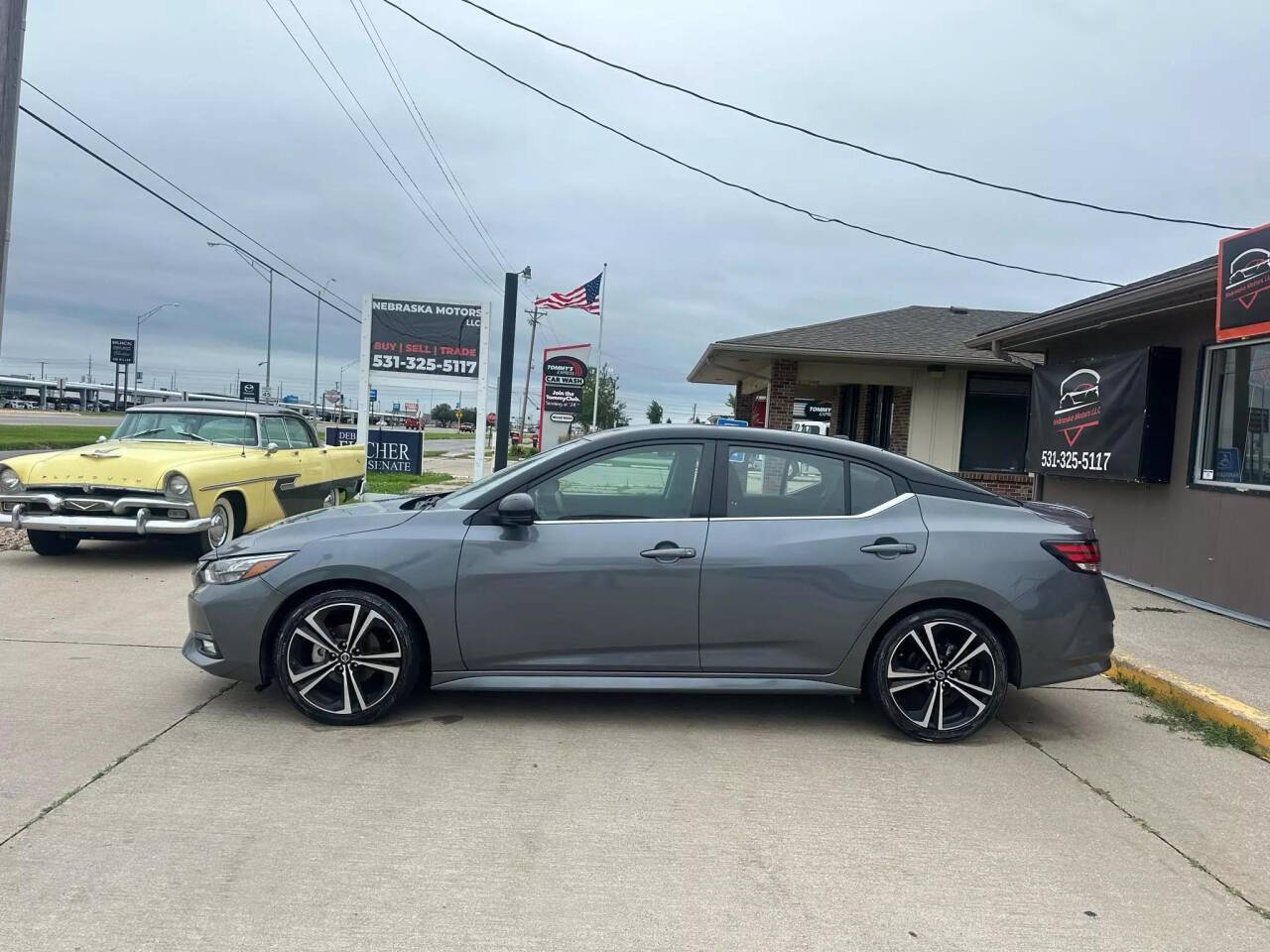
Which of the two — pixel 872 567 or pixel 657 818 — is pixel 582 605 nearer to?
pixel 657 818

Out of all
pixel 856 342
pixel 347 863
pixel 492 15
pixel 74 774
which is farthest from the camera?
pixel 856 342

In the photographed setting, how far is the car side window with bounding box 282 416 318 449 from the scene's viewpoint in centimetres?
1111

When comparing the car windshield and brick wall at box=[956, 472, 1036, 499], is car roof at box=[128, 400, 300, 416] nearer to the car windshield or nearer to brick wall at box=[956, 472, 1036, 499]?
the car windshield

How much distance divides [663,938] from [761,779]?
4.53 feet

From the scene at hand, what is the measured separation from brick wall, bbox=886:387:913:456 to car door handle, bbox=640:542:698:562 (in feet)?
44.3

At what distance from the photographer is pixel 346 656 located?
462 cm

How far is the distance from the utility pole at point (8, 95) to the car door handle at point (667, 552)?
6366mm

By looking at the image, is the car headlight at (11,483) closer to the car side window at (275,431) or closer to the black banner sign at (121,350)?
the car side window at (275,431)

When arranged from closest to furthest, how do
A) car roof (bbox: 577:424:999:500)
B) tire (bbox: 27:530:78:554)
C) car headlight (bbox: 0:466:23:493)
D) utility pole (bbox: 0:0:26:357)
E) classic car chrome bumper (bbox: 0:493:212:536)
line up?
car roof (bbox: 577:424:999:500) < utility pole (bbox: 0:0:26:357) < classic car chrome bumper (bbox: 0:493:212:536) < car headlight (bbox: 0:466:23:493) < tire (bbox: 27:530:78:554)

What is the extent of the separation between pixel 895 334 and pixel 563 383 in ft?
24.4

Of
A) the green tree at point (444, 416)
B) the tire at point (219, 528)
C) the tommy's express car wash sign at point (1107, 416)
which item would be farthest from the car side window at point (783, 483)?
the green tree at point (444, 416)

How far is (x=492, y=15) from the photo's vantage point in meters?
11.8

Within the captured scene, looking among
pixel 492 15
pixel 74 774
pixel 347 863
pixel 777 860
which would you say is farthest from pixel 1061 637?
pixel 492 15

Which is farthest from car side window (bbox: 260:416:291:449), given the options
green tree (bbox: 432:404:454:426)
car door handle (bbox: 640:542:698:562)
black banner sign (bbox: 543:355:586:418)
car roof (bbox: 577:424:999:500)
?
green tree (bbox: 432:404:454:426)
